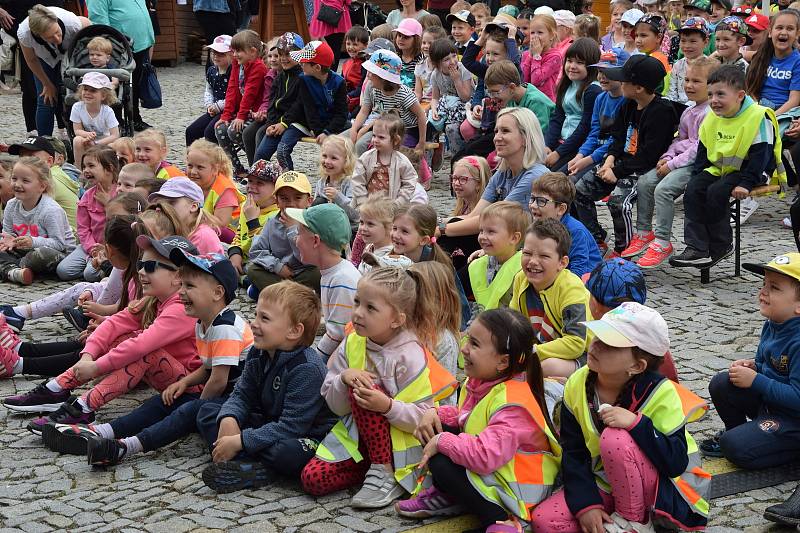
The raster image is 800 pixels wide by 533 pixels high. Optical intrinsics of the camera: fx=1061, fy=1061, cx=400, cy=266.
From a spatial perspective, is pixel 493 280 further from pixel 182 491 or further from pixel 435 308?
pixel 182 491

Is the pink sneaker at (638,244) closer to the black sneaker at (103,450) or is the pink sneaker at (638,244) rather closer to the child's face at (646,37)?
the child's face at (646,37)

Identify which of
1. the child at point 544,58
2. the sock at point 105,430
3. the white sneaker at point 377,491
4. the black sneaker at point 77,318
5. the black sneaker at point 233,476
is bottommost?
the black sneaker at point 77,318

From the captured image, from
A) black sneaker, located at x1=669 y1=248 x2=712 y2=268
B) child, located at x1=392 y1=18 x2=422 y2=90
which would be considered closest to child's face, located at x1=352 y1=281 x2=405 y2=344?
black sneaker, located at x1=669 y1=248 x2=712 y2=268

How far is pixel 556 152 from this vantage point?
29.5 feet

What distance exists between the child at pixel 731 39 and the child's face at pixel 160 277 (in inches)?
260

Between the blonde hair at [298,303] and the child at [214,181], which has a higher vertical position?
the blonde hair at [298,303]

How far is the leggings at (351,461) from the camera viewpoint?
4516 millimetres

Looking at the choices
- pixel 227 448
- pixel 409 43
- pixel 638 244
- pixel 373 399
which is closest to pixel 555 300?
pixel 373 399

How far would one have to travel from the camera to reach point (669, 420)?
12.9ft

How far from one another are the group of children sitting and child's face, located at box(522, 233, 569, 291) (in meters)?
0.01

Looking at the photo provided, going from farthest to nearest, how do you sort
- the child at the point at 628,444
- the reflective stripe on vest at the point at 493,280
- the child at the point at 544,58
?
the child at the point at 544,58, the reflective stripe on vest at the point at 493,280, the child at the point at 628,444

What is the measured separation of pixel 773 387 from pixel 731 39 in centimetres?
653

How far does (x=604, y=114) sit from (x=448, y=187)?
252 cm

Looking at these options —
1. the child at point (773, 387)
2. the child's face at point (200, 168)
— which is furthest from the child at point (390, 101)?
the child at point (773, 387)
